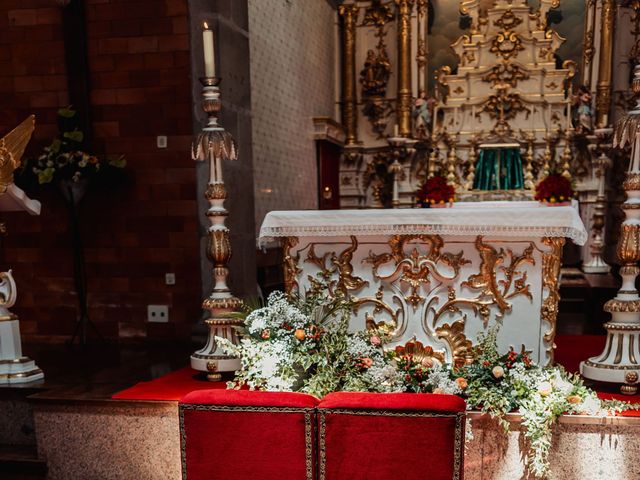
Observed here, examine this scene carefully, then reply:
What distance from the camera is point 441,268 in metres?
3.60

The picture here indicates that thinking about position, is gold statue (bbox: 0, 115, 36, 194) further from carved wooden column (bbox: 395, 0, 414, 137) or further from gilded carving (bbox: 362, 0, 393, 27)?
gilded carving (bbox: 362, 0, 393, 27)

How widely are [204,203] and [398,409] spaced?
3.50 metres

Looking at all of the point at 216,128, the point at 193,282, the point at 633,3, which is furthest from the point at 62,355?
the point at 633,3

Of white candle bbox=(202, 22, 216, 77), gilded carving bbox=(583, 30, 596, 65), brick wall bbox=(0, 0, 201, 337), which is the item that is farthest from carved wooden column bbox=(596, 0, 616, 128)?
white candle bbox=(202, 22, 216, 77)

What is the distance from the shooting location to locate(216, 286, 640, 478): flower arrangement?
294 centimetres

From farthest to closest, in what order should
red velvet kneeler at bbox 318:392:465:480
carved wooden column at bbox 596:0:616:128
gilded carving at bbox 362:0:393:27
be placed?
gilded carving at bbox 362:0:393:27 → carved wooden column at bbox 596:0:616:128 → red velvet kneeler at bbox 318:392:465:480

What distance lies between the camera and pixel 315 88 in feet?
29.4

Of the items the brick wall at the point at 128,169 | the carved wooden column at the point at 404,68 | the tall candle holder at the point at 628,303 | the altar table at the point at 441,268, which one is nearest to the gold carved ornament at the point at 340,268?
the altar table at the point at 441,268

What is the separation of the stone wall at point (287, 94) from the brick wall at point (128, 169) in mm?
1305

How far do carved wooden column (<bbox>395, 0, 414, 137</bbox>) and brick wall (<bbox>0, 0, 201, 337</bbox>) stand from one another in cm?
537

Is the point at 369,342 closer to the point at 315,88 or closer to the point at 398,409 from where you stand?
the point at 398,409

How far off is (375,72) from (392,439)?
28.9ft

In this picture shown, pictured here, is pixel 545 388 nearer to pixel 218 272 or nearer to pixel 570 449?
pixel 570 449

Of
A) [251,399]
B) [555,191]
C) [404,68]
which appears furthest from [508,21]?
[251,399]
